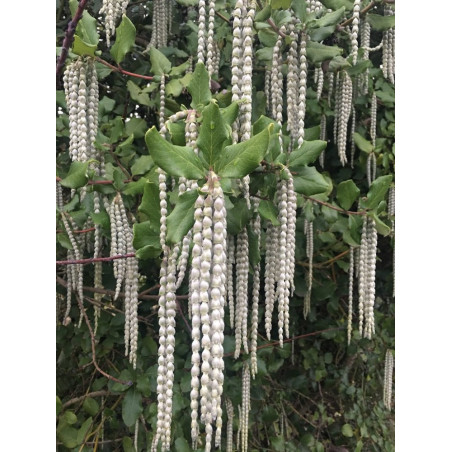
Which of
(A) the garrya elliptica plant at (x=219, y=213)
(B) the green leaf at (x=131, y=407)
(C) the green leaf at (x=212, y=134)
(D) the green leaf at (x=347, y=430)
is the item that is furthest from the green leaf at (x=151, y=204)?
(D) the green leaf at (x=347, y=430)

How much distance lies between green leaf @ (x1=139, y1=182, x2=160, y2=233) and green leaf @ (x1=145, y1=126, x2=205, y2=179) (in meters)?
0.25

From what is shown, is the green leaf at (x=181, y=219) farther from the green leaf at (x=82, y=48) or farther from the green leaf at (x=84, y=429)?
the green leaf at (x=84, y=429)

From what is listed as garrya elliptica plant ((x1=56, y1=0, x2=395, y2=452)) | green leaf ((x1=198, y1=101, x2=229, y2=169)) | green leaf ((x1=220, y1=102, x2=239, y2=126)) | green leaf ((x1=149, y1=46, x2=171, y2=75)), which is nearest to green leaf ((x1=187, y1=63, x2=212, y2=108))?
garrya elliptica plant ((x1=56, y1=0, x2=395, y2=452))

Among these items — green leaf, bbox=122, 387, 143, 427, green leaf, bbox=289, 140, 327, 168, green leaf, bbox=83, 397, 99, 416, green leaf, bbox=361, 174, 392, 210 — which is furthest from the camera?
green leaf, bbox=83, 397, 99, 416

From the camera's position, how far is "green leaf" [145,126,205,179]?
2.66 feet

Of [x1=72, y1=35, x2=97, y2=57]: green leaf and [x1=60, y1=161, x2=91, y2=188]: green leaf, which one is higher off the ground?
[x1=72, y1=35, x2=97, y2=57]: green leaf

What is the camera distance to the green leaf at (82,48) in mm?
1218

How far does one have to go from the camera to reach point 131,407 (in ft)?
6.04

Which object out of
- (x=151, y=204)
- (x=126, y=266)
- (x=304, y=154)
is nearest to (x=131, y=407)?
(x=126, y=266)

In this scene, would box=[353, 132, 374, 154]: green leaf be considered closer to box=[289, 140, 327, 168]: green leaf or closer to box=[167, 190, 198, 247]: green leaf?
box=[289, 140, 327, 168]: green leaf

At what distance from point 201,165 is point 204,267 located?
200 millimetres

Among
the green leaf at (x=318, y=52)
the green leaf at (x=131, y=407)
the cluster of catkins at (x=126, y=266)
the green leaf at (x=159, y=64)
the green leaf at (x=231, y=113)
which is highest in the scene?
the green leaf at (x=159, y=64)

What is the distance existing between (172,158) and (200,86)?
1.01ft

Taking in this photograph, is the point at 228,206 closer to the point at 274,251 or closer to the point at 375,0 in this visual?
the point at 274,251
